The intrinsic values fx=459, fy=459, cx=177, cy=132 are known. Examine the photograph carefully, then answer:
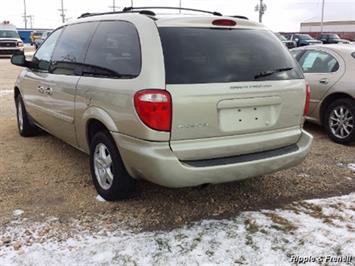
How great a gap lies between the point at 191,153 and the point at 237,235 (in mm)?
756

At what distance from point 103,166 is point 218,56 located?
5.00 feet

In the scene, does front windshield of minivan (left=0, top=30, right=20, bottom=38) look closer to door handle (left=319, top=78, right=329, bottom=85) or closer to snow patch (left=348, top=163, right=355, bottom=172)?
door handle (left=319, top=78, right=329, bottom=85)

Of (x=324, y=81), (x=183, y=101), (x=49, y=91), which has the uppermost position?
(x=183, y=101)

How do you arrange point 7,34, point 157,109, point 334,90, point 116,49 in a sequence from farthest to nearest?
point 7,34
point 334,90
point 116,49
point 157,109

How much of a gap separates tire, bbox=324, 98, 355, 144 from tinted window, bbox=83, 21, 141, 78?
155 inches

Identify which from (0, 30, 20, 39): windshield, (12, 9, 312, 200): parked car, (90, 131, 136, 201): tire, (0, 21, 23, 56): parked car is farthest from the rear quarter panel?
(0, 30, 20, 39): windshield

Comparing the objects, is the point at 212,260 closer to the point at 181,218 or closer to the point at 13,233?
the point at 181,218

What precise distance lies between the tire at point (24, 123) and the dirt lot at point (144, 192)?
2.30ft

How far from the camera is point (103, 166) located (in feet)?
14.4

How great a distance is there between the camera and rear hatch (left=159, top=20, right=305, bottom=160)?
3621 millimetres

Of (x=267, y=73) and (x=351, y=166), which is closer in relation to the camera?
(x=267, y=73)

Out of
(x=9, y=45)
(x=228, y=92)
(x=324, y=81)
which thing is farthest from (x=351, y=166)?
(x=9, y=45)

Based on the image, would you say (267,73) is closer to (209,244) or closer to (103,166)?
(209,244)

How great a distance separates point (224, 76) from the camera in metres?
3.80
